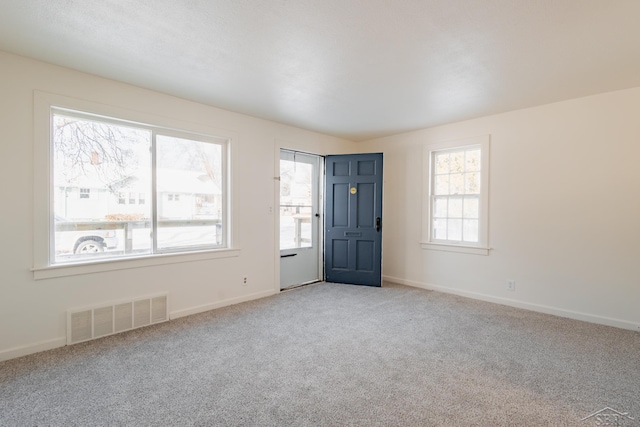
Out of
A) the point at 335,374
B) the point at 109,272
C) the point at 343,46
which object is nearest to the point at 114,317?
the point at 109,272

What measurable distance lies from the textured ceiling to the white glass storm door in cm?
154

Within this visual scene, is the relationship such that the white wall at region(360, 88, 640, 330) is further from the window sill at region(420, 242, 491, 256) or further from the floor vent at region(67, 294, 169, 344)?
the floor vent at region(67, 294, 169, 344)

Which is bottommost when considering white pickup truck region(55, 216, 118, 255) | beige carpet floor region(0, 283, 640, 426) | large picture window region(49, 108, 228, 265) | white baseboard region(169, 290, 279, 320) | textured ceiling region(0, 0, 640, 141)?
beige carpet floor region(0, 283, 640, 426)

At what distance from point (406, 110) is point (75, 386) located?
13.8ft

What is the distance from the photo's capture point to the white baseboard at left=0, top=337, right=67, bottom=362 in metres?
2.54

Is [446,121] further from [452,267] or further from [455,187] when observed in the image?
[452,267]

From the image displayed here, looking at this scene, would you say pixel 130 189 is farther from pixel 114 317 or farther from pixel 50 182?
pixel 114 317

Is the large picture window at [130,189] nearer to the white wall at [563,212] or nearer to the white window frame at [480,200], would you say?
the white window frame at [480,200]

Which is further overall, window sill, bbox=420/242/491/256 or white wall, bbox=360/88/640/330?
window sill, bbox=420/242/491/256

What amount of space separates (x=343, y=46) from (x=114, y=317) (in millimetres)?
3312

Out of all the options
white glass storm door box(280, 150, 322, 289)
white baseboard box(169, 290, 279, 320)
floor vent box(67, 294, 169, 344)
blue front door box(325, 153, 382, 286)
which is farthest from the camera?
blue front door box(325, 153, 382, 286)

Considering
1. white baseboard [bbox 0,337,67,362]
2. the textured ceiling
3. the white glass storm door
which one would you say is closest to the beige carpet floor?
white baseboard [bbox 0,337,67,362]

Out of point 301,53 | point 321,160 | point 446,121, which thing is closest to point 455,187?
point 446,121

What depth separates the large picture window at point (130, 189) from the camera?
2.89 m
